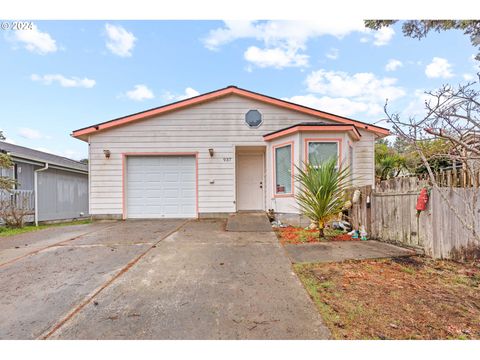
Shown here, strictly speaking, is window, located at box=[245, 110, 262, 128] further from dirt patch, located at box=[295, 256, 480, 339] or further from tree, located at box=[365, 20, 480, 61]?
dirt patch, located at box=[295, 256, 480, 339]

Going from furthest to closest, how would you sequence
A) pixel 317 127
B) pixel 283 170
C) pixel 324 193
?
pixel 283 170 → pixel 317 127 → pixel 324 193

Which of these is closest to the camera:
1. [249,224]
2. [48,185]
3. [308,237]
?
[308,237]

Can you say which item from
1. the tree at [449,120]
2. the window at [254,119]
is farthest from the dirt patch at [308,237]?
the window at [254,119]

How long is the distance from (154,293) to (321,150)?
19.7ft

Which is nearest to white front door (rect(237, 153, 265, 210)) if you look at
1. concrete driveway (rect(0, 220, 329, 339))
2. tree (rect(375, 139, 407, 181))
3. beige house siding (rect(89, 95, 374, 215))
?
beige house siding (rect(89, 95, 374, 215))

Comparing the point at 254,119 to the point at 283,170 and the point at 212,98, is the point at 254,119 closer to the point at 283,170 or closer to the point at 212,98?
the point at 212,98

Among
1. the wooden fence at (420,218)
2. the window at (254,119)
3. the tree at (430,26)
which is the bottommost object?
the wooden fence at (420,218)

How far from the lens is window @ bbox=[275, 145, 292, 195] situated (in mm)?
7309

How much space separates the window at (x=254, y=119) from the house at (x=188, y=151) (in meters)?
0.04

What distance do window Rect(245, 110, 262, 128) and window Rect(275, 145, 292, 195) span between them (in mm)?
1302

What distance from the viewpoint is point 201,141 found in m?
8.50

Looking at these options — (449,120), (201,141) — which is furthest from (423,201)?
(201,141)

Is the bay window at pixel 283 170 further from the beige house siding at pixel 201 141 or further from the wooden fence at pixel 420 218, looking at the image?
the wooden fence at pixel 420 218

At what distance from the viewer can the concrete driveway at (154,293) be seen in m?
1.92
